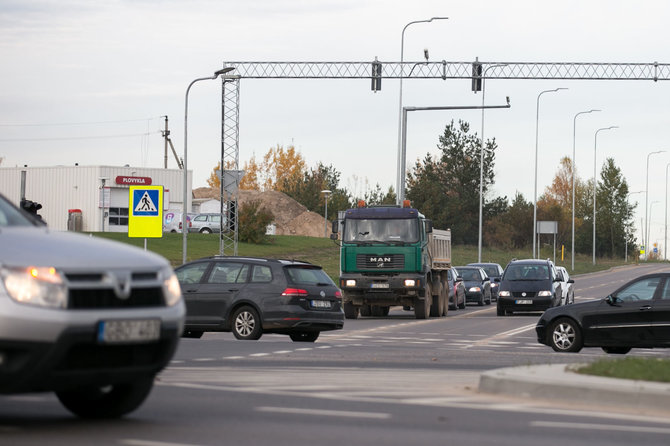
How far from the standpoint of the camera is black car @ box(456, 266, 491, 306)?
151ft

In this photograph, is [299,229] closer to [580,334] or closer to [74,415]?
[580,334]

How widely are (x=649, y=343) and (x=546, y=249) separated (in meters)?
95.7

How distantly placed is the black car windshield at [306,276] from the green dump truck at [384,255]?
10605 millimetres

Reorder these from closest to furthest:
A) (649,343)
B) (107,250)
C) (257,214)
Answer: (107,250) < (649,343) < (257,214)

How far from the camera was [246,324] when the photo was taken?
71.2 feet

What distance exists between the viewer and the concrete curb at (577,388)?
34.3ft

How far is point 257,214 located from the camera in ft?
233

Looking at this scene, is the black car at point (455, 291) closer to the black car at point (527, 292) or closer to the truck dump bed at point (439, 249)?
the truck dump bed at point (439, 249)

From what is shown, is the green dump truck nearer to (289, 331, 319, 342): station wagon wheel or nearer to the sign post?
A: the sign post

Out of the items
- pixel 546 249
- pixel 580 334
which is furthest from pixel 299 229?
pixel 580 334

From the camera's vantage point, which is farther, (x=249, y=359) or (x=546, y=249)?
(x=546, y=249)

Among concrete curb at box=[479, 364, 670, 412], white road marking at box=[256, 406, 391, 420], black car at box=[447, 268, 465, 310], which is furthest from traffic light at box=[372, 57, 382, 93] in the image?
white road marking at box=[256, 406, 391, 420]

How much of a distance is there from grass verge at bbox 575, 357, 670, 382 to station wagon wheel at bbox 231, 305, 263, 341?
936cm

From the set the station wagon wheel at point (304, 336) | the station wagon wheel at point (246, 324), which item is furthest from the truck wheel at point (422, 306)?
the station wagon wheel at point (246, 324)
